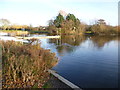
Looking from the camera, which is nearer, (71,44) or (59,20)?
(71,44)

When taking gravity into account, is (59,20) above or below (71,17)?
below

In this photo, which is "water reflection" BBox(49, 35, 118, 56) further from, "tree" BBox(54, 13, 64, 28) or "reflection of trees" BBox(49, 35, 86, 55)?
"tree" BBox(54, 13, 64, 28)

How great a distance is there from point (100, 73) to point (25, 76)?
430 centimetres

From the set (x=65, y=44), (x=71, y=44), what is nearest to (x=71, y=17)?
(x=71, y=44)

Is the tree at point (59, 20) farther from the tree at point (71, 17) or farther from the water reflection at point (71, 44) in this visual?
the water reflection at point (71, 44)

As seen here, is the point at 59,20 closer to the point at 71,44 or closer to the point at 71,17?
the point at 71,17

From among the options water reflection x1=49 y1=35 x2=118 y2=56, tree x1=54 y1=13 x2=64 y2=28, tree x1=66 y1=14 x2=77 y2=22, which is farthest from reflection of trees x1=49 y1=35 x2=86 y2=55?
tree x1=66 y1=14 x2=77 y2=22

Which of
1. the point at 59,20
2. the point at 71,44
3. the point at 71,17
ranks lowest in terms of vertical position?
the point at 71,44

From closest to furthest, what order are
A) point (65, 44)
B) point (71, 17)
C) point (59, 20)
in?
point (65, 44), point (71, 17), point (59, 20)

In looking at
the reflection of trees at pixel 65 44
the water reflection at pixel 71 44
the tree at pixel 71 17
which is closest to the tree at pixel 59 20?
the tree at pixel 71 17

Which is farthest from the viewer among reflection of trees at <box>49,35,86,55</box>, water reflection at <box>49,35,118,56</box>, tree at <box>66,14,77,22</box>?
tree at <box>66,14,77,22</box>

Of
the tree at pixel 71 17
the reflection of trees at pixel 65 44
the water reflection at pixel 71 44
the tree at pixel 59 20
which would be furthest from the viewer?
the tree at pixel 59 20

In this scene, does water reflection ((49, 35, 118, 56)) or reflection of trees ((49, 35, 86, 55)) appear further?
water reflection ((49, 35, 118, 56))

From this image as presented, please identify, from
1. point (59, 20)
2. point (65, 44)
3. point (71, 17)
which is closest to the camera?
point (65, 44)
